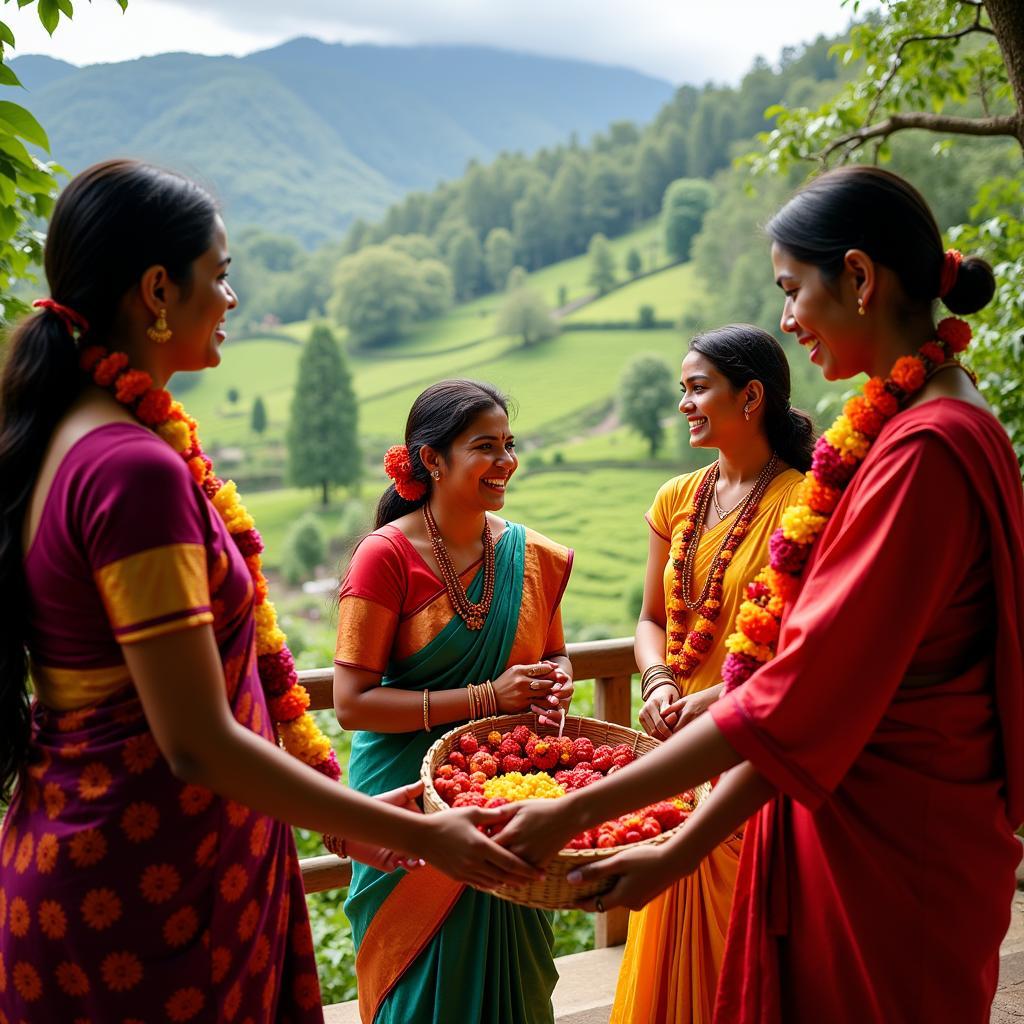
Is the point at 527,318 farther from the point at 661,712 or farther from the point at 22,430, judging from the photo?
the point at 22,430

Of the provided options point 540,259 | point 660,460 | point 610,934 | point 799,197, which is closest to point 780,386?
point 799,197

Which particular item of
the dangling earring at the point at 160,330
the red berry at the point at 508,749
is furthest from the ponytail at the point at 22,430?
the red berry at the point at 508,749

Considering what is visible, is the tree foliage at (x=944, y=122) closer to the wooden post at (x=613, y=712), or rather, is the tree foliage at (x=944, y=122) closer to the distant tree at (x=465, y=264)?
the wooden post at (x=613, y=712)

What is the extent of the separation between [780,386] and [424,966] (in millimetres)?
1915

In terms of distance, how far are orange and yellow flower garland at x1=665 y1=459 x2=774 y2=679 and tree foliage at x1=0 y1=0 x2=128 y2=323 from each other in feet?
6.52

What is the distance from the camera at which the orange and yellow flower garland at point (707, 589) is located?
9.57 ft

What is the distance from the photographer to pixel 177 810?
5.64 feet

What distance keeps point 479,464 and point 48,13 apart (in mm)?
1509

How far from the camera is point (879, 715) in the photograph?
169 centimetres

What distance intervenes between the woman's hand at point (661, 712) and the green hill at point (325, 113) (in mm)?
20061

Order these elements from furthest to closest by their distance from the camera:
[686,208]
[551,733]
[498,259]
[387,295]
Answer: [498,259]
[387,295]
[686,208]
[551,733]

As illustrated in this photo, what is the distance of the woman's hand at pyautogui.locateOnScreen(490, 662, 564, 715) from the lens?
266 cm

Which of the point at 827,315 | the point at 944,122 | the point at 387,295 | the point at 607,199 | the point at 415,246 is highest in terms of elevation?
the point at 607,199

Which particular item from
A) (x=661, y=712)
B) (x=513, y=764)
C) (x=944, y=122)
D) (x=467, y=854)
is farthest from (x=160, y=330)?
(x=944, y=122)
